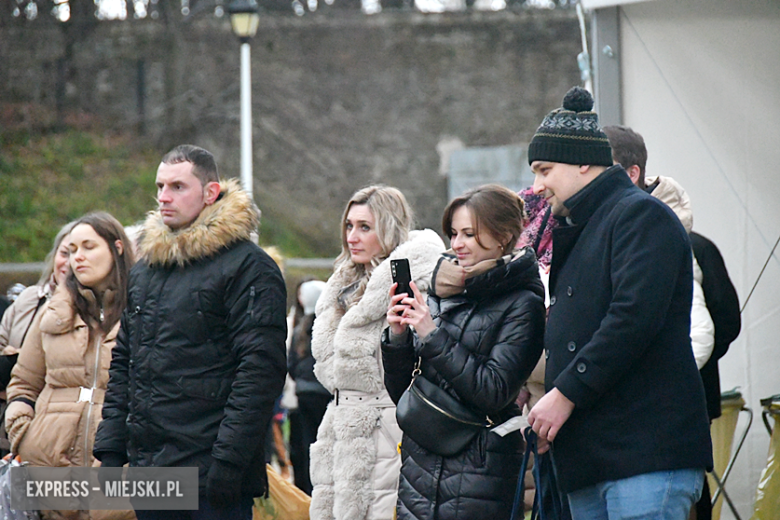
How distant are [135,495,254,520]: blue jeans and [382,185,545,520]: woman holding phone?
0.76m

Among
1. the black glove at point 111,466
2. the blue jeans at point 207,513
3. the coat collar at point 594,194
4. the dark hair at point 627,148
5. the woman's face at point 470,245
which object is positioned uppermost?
the dark hair at point 627,148

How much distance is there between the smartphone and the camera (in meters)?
3.43

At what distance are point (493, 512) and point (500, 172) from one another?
13701 mm

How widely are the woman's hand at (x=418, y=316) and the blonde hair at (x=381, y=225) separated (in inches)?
44.6

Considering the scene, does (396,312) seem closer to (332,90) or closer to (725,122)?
(725,122)

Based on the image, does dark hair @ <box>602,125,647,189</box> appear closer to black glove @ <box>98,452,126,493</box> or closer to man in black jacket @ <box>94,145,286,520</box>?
man in black jacket @ <box>94,145,286,520</box>

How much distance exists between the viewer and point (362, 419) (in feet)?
14.0

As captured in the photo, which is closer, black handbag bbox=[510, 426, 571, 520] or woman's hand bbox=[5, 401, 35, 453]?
black handbag bbox=[510, 426, 571, 520]

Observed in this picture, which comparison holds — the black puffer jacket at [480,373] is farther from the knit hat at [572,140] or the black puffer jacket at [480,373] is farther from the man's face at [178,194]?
the man's face at [178,194]

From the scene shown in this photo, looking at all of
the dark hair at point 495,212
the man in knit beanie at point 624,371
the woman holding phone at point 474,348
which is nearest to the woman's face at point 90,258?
the woman holding phone at point 474,348

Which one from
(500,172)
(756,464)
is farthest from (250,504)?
(500,172)

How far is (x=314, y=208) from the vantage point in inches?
683

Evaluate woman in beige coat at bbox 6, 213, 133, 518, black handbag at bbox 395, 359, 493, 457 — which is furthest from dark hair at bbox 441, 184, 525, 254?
woman in beige coat at bbox 6, 213, 133, 518

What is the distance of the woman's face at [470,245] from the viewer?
3.60 metres
